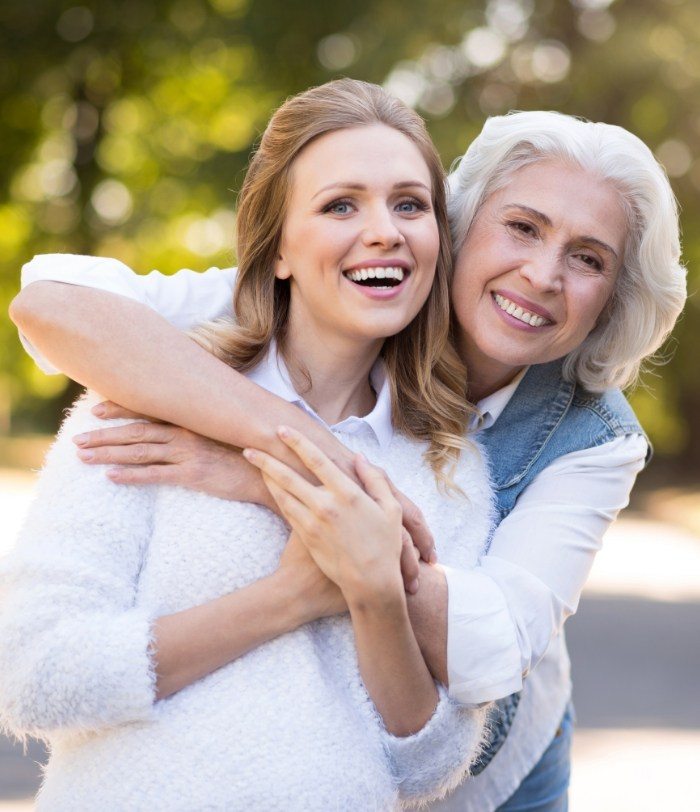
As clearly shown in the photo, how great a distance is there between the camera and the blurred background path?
555cm

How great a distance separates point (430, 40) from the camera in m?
13.2

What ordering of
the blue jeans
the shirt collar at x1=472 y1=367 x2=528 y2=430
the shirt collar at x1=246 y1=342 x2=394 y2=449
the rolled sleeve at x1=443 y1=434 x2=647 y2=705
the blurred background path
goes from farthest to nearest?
the blurred background path < the blue jeans < the shirt collar at x1=472 y1=367 x2=528 y2=430 < the shirt collar at x1=246 y1=342 x2=394 y2=449 < the rolled sleeve at x1=443 y1=434 x2=647 y2=705

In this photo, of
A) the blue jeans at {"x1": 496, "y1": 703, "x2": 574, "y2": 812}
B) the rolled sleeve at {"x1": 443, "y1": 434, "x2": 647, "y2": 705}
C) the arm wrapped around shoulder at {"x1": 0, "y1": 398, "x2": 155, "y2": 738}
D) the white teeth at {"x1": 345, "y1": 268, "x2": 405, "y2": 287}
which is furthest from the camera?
the blue jeans at {"x1": 496, "y1": 703, "x2": 574, "y2": 812}

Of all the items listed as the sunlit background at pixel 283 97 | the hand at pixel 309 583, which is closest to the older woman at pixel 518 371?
the hand at pixel 309 583

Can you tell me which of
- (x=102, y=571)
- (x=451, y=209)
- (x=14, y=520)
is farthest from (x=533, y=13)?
(x=102, y=571)

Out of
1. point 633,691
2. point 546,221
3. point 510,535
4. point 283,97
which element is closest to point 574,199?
point 546,221

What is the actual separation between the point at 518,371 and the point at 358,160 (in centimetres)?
72

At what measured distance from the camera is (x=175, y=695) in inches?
85.8

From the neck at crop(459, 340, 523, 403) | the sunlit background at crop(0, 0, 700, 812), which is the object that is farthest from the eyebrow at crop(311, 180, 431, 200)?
the sunlit background at crop(0, 0, 700, 812)

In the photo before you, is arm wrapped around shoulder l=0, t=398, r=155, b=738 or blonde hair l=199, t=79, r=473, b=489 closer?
arm wrapped around shoulder l=0, t=398, r=155, b=738

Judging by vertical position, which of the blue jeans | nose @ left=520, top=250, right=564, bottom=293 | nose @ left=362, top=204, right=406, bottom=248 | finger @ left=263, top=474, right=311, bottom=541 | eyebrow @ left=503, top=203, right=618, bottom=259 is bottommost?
the blue jeans

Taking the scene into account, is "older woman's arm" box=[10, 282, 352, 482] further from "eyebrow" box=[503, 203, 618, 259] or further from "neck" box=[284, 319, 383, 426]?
"eyebrow" box=[503, 203, 618, 259]

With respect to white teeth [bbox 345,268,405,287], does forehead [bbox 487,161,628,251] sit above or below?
above

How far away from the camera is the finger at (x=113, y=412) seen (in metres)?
2.36
